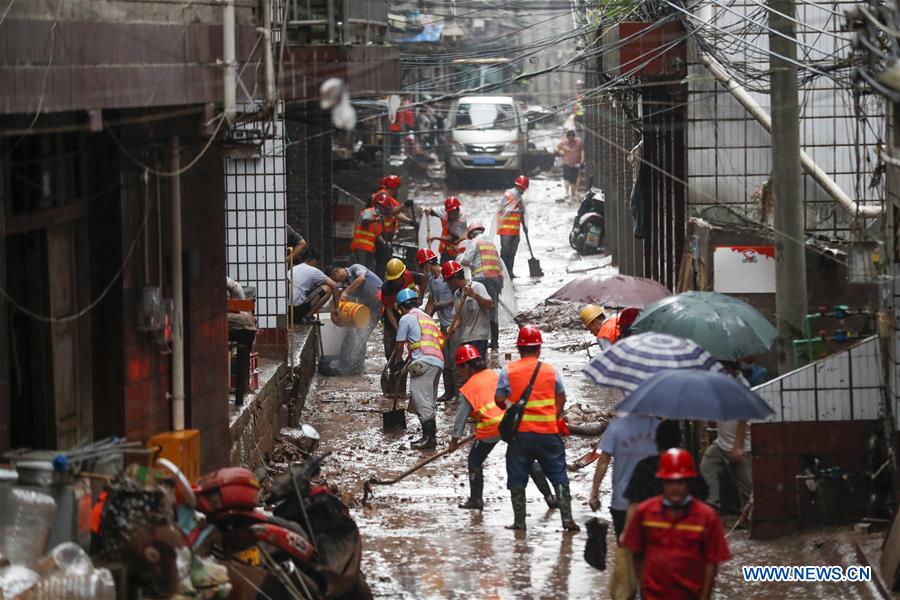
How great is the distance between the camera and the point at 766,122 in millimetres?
14992

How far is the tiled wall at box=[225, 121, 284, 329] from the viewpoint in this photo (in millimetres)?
17234

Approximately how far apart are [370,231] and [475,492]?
437 inches

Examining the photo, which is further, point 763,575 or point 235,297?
point 235,297

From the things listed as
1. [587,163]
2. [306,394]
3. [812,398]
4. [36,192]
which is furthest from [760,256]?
[587,163]

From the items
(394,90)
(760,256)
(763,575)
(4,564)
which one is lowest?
(763,575)

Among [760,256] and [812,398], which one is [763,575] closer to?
[812,398]

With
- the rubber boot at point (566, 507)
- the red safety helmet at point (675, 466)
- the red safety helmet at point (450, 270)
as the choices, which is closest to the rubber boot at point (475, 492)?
the rubber boot at point (566, 507)

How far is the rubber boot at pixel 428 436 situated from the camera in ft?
50.9

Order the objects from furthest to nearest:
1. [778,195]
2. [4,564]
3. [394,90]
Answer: [778,195] → [394,90] → [4,564]

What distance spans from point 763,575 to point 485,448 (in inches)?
106

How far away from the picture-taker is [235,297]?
52.0 ft

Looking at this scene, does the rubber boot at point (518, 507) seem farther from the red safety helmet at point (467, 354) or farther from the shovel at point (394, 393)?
the shovel at point (394, 393)

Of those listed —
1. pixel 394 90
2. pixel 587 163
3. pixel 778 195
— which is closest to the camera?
pixel 394 90

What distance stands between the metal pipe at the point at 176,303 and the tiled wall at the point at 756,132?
266 inches
